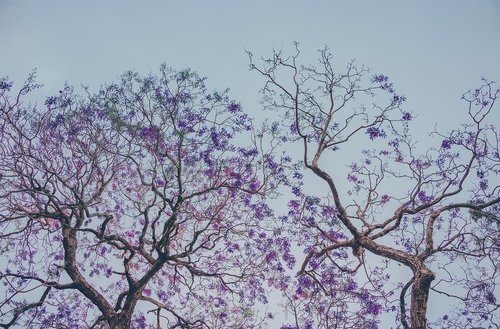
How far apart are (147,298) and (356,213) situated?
538 cm

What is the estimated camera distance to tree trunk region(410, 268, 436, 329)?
6.54 meters

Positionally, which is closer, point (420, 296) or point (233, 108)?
point (420, 296)

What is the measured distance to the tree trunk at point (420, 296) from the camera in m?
6.54

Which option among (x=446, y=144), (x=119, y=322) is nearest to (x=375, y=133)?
(x=446, y=144)

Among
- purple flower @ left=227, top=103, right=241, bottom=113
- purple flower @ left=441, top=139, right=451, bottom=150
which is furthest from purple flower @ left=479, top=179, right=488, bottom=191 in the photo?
purple flower @ left=227, top=103, right=241, bottom=113

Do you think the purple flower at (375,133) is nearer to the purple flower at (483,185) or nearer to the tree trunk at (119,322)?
the purple flower at (483,185)

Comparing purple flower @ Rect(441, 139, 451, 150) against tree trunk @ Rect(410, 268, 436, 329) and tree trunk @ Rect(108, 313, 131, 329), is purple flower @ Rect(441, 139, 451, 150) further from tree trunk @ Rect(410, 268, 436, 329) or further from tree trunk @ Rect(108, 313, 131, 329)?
tree trunk @ Rect(108, 313, 131, 329)

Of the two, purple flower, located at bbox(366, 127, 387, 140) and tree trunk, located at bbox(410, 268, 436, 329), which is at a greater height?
purple flower, located at bbox(366, 127, 387, 140)

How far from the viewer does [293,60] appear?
9008 mm

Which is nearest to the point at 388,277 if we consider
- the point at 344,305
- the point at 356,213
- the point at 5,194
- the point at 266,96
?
the point at 344,305

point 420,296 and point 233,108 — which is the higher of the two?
point 233,108

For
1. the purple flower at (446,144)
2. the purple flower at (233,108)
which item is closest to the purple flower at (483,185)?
the purple flower at (446,144)

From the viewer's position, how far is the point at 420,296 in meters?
6.68

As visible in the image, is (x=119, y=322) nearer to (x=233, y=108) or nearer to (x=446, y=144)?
(x=233, y=108)
